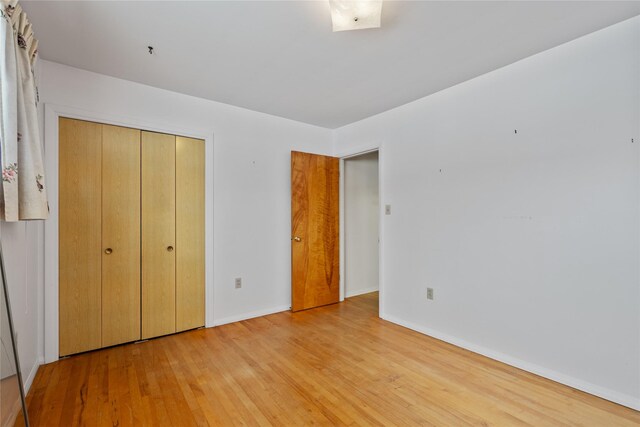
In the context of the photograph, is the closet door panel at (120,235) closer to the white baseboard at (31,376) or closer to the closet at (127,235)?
the closet at (127,235)

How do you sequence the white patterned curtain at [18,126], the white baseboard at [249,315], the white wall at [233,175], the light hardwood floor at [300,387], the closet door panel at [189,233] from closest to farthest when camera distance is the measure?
the white patterned curtain at [18,126] → the light hardwood floor at [300,387] → the white wall at [233,175] → the closet door panel at [189,233] → the white baseboard at [249,315]

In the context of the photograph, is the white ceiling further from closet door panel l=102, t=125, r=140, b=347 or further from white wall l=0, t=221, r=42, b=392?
white wall l=0, t=221, r=42, b=392

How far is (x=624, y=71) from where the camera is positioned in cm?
196

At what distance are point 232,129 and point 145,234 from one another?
1.44 meters

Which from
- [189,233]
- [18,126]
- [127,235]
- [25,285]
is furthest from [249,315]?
[18,126]

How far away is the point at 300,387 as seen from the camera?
213cm

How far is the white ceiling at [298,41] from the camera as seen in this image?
1837 millimetres

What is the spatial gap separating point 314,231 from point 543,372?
2597 mm

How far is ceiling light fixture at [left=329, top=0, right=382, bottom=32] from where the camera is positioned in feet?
5.55

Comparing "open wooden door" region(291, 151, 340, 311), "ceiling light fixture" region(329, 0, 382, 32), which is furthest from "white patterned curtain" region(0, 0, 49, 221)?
"open wooden door" region(291, 151, 340, 311)

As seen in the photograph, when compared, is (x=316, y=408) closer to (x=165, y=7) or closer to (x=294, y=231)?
(x=294, y=231)

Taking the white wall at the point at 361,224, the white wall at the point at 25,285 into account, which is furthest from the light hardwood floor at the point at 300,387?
the white wall at the point at 361,224

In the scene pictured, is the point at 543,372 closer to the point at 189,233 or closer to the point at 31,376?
the point at 189,233

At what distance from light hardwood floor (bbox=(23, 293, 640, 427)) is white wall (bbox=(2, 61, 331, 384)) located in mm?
545
